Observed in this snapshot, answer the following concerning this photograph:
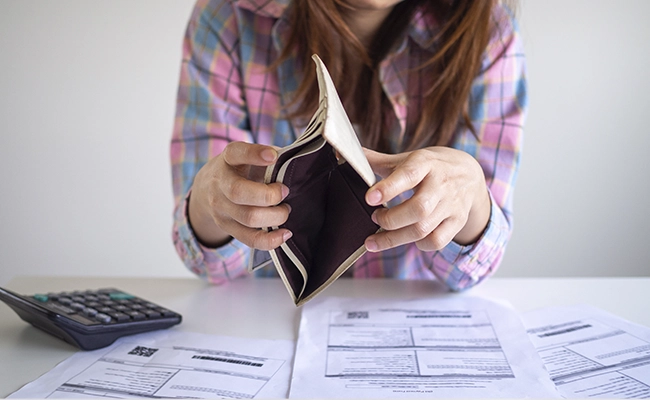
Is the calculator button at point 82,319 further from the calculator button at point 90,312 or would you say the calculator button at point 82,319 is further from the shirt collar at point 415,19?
the shirt collar at point 415,19

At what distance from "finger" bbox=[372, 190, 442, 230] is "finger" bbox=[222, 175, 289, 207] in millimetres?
91

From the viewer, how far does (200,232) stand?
84 cm

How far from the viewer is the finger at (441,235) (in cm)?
65

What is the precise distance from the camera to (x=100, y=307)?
2.31 feet

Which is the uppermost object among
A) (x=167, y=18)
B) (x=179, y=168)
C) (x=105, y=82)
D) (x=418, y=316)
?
(x=167, y=18)

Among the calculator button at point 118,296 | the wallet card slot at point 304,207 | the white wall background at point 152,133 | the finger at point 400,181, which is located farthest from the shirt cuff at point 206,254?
the white wall background at point 152,133

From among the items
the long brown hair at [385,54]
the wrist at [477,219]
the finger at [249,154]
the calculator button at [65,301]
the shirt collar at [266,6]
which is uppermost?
the shirt collar at [266,6]

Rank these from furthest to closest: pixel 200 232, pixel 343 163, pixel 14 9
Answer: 1. pixel 14 9
2. pixel 200 232
3. pixel 343 163

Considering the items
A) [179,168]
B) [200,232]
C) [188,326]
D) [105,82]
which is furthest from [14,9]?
[188,326]

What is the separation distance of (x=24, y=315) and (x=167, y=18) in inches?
Result: 56.7

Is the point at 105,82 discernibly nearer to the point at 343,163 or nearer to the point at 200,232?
the point at 200,232

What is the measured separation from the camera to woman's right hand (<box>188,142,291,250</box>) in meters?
0.56

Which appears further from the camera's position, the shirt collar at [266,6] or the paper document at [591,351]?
the shirt collar at [266,6]

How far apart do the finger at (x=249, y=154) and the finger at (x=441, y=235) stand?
0.20m
